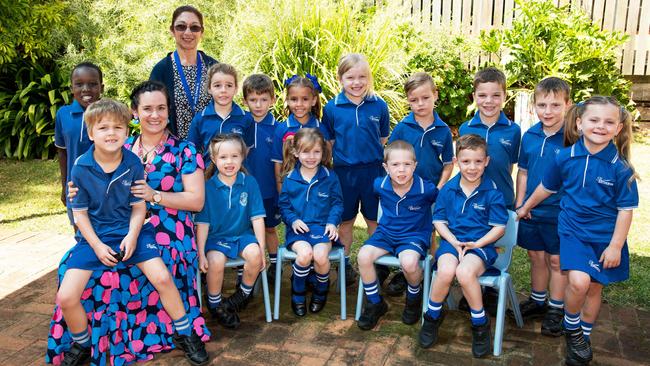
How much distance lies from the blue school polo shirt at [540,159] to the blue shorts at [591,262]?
397 mm

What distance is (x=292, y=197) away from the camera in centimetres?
383

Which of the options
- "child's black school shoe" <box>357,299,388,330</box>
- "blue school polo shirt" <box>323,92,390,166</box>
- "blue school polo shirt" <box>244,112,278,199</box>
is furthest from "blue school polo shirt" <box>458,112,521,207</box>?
"blue school polo shirt" <box>244,112,278,199</box>

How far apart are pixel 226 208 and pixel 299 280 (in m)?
0.64

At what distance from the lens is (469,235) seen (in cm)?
337

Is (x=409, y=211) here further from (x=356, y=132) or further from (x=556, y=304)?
(x=556, y=304)

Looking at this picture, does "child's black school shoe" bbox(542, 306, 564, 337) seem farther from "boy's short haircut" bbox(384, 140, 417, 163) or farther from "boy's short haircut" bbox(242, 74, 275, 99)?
"boy's short haircut" bbox(242, 74, 275, 99)

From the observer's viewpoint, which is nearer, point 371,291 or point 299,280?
point 371,291

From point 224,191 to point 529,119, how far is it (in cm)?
545

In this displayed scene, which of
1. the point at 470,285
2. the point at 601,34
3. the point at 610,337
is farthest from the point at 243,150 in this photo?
the point at 601,34

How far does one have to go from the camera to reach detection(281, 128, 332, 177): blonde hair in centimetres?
371

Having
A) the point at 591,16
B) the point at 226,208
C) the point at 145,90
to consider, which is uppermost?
the point at 591,16

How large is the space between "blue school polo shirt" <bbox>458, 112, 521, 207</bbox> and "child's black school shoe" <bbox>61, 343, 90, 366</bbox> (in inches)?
98.8

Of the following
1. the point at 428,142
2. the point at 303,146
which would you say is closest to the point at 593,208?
the point at 428,142

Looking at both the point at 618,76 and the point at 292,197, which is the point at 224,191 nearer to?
the point at 292,197
